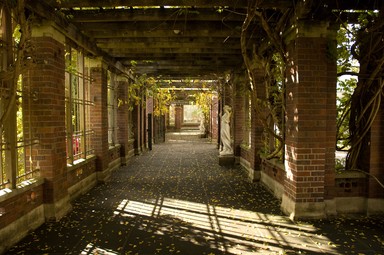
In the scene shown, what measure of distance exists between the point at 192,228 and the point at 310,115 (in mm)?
2703

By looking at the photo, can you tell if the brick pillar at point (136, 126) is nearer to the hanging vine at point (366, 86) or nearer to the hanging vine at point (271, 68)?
the hanging vine at point (271, 68)

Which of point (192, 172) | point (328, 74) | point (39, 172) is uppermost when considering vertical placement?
point (328, 74)

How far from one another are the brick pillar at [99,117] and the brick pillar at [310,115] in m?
5.40

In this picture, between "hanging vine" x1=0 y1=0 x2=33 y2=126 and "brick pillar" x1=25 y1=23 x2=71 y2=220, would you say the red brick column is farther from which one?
"hanging vine" x1=0 y1=0 x2=33 y2=126

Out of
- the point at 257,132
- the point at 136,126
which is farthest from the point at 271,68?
the point at 136,126

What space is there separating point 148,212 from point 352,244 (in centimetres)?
339

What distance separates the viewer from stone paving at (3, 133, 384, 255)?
13.5ft

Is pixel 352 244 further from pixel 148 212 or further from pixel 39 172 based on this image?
pixel 39 172

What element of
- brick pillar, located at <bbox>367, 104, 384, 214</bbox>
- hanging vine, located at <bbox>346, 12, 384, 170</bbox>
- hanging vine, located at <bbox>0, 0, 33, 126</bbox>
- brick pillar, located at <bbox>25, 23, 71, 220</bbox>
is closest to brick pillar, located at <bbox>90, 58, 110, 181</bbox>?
brick pillar, located at <bbox>25, 23, 71, 220</bbox>

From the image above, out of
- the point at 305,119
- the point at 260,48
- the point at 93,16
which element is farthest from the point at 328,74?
the point at 93,16

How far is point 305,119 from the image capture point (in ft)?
16.7

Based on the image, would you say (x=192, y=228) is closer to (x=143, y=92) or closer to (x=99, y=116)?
(x=99, y=116)

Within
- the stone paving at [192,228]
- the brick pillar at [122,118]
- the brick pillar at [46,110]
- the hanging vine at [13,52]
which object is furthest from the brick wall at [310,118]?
the brick pillar at [122,118]

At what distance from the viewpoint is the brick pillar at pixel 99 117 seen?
28.0 feet
